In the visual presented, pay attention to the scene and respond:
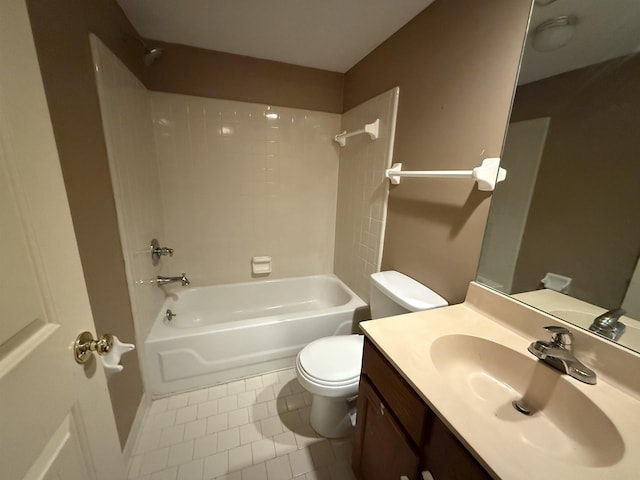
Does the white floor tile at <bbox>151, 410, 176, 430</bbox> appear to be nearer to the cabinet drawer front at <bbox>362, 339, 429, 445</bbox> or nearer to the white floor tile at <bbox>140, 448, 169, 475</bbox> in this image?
the white floor tile at <bbox>140, 448, 169, 475</bbox>

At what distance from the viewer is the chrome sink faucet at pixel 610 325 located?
0.73m

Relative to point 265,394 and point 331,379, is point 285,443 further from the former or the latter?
point 331,379

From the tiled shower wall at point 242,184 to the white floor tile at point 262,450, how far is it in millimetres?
1354

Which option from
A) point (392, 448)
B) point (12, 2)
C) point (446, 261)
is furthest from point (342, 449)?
point (12, 2)

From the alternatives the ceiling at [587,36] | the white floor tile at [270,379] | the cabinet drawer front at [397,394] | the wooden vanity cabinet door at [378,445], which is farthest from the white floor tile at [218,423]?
the ceiling at [587,36]

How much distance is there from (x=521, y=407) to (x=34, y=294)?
1223 mm

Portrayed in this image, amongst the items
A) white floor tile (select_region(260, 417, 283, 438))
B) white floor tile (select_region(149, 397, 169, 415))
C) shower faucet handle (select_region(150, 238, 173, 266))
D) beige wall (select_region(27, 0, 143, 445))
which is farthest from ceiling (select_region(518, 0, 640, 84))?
white floor tile (select_region(149, 397, 169, 415))

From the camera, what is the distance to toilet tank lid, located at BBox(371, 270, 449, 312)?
48.8 inches

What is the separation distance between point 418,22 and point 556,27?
74 centimetres

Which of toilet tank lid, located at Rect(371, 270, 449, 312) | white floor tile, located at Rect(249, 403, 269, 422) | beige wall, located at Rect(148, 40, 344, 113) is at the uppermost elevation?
beige wall, located at Rect(148, 40, 344, 113)

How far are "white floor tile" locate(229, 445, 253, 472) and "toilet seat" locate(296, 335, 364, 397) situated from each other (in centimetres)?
47

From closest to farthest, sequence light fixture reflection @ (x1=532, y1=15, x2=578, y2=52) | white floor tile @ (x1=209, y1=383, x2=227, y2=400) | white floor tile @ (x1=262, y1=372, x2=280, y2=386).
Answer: light fixture reflection @ (x1=532, y1=15, x2=578, y2=52) → white floor tile @ (x1=209, y1=383, x2=227, y2=400) → white floor tile @ (x1=262, y1=372, x2=280, y2=386)

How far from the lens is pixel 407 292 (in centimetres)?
135

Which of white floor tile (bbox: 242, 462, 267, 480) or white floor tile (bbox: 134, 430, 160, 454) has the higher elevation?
white floor tile (bbox: 242, 462, 267, 480)
